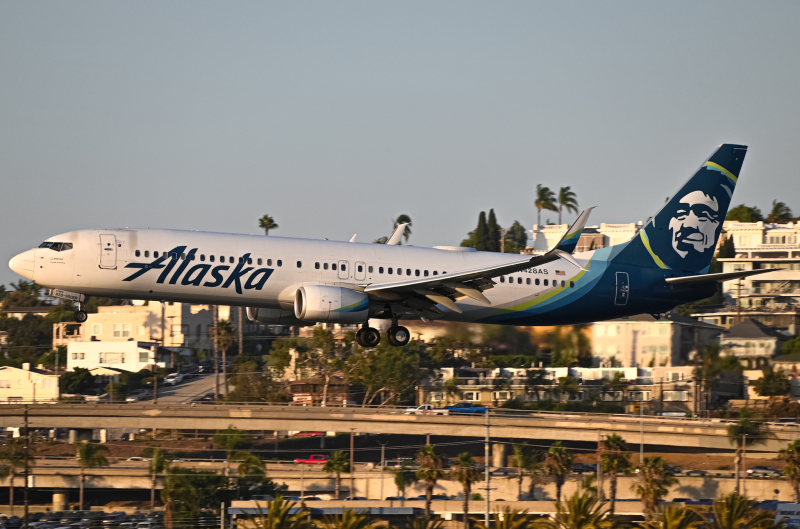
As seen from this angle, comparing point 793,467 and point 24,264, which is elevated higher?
point 24,264

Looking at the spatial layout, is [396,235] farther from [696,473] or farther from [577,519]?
[696,473]

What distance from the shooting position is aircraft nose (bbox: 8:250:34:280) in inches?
1406

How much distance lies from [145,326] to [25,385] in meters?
30.0

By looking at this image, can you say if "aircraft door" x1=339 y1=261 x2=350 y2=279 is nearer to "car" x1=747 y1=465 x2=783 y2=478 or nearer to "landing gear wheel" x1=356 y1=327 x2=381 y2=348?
"landing gear wheel" x1=356 y1=327 x2=381 y2=348

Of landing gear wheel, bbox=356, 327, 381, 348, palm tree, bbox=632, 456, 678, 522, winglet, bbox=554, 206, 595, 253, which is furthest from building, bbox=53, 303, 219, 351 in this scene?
winglet, bbox=554, 206, 595, 253

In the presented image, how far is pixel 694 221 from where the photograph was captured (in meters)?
44.9

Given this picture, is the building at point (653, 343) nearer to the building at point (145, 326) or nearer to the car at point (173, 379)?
the car at point (173, 379)

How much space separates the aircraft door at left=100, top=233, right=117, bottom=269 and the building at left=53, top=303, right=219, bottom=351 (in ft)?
293

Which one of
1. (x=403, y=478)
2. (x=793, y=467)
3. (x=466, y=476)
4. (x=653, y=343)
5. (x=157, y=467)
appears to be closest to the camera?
(x=466, y=476)

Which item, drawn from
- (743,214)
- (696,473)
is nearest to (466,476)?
(696,473)

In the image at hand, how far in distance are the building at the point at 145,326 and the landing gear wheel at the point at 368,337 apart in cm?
8790

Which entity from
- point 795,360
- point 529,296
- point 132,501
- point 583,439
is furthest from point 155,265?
point 795,360

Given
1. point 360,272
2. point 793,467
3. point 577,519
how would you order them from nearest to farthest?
point 360,272 → point 577,519 → point 793,467

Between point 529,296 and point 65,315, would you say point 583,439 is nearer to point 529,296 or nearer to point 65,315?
point 529,296
